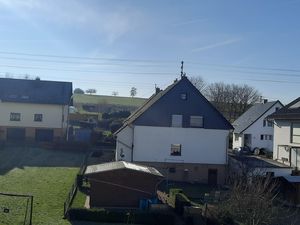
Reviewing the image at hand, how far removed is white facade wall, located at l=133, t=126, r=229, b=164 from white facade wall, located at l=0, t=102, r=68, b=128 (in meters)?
21.4

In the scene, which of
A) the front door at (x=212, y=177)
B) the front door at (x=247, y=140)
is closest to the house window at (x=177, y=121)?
the front door at (x=212, y=177)

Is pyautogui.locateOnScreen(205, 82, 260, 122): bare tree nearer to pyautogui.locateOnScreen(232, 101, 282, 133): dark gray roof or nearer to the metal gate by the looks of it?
pyautogui.locateOnScreen(232, 101, 282, 133): dark gray roof

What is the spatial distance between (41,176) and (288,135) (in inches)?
870

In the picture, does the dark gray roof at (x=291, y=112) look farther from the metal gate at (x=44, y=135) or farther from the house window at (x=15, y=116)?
the house window at (x=15, y=116)

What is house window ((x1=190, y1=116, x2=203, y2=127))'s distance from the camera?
38.5 metres

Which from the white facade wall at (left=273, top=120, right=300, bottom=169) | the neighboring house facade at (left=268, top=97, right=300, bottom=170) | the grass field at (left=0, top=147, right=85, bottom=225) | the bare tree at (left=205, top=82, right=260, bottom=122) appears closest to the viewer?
the grass field at (left=0, top=147, right=85, bottom=225)

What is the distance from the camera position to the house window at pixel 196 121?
3853 centimetres

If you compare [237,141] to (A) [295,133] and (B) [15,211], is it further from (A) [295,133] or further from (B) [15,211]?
(B) [15,211]

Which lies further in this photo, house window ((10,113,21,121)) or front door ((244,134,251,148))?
front door ((244,134,251,148))

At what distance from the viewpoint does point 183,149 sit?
38.3 m

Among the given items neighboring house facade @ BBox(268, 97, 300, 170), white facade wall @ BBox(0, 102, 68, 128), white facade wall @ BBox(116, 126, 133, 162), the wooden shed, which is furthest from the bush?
white facade wall @ BBox(0, 102, 68, 128)

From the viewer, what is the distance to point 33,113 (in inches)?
2201

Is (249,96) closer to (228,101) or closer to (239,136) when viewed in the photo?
(228,101)

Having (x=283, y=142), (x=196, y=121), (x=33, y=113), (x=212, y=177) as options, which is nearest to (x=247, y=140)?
(x=283, y=142)
